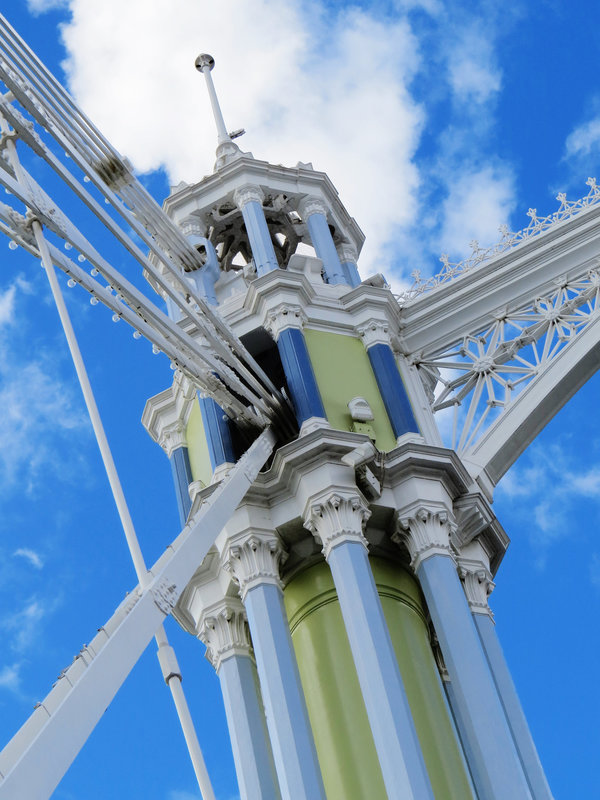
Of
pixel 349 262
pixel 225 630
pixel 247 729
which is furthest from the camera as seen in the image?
pixel 349 262

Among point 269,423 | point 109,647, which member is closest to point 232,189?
point 269,423

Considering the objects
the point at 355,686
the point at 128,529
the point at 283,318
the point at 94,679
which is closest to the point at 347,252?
the point at 283,318

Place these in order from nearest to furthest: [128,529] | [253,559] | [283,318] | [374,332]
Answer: [128,529] → [253,559] → [283,318] → [374,332]

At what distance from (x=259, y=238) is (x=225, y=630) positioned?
540cm

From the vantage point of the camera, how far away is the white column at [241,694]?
42.5ft

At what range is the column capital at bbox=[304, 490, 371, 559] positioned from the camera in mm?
13320

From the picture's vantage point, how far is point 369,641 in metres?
12.3

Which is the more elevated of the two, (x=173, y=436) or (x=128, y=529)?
(x=173, y=436)

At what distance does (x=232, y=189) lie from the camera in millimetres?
18047

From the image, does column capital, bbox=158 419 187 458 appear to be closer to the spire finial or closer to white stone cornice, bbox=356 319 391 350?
white stone cornice, bbox=356 319 391 350

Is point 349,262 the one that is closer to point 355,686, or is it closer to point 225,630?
point 225,630

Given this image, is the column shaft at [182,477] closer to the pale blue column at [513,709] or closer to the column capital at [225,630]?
the column capital at [225,630]

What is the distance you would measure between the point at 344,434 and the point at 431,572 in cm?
173

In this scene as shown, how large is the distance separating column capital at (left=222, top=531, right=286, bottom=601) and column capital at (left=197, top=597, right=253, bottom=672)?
28.8 inches
